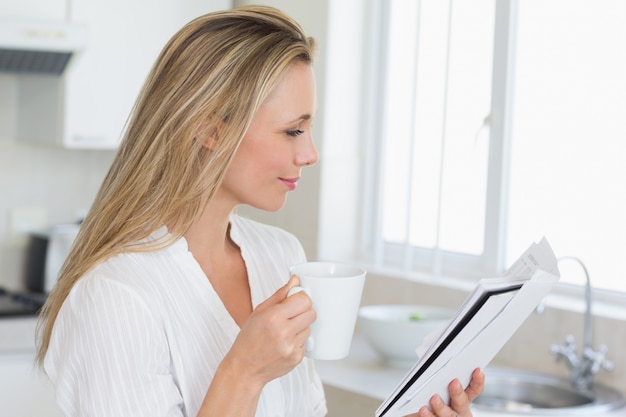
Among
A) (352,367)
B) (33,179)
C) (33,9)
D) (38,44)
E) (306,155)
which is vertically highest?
(33,9)

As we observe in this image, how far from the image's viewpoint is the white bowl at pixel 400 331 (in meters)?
2.41

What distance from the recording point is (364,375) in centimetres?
243

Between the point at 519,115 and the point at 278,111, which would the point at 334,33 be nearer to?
the point at 519,115

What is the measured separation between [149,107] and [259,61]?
17 centimetres

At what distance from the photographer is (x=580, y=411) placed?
2.11 metres

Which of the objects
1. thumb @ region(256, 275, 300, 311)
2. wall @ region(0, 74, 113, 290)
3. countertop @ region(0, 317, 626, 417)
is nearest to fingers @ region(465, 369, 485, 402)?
thumb @ region(256, 275, 300, 311)

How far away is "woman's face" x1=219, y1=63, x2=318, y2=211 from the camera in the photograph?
1.36 meters

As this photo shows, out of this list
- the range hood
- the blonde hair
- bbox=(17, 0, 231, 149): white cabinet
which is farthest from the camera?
bbox=(17, 0, 231, 149): white cabinet

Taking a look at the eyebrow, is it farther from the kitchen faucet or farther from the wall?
the wall

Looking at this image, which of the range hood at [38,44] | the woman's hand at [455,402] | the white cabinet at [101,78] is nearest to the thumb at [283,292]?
the woman's hand at [455,402]

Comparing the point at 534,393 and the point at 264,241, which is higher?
the point at 264,241

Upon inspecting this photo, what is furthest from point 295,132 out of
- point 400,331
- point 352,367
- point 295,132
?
point 352,367

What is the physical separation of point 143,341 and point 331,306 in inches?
10.2

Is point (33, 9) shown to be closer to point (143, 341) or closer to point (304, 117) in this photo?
point (304, 117)
